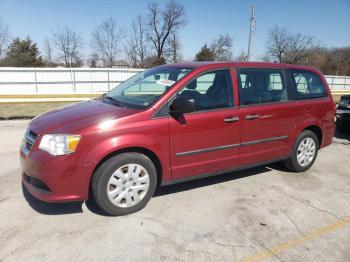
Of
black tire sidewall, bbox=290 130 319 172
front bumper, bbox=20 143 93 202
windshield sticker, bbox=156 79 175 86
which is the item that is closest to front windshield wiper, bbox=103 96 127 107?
windshield sticker, bbox=156 79 175 86

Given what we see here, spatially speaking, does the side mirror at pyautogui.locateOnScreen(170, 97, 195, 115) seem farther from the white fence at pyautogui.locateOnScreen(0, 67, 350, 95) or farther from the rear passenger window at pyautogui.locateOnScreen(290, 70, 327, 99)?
the white fence at pyautogui.locateOnScreen(0, 67, 350, 95)

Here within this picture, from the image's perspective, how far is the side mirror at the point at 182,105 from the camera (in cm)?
338

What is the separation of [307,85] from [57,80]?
17406mm

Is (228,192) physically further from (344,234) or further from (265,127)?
(344,234)

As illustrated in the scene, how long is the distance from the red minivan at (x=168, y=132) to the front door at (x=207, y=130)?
14mm

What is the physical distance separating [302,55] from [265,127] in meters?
64.3

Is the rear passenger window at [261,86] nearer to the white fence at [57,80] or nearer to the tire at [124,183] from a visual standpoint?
the tire at [124,183]

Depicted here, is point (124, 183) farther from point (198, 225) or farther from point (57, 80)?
point (57, 80)

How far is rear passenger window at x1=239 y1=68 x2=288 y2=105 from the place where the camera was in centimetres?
410

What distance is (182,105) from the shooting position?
3383mm

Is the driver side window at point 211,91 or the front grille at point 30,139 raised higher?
the driver side window at point 211,91

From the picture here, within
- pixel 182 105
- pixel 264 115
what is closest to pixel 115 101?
pixel 182 105

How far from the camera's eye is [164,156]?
139 inches

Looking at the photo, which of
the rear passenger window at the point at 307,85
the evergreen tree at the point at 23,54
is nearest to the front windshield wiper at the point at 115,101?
the rear passenger window at the point at 307,85
